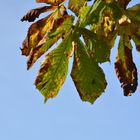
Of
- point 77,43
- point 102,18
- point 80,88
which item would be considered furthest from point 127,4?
point 80,88

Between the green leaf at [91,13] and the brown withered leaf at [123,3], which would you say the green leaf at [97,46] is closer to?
the green leaf at [91,13]

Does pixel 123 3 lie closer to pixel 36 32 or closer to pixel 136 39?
pixel 136 39

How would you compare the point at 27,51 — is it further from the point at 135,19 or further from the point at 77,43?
the point at 135,19

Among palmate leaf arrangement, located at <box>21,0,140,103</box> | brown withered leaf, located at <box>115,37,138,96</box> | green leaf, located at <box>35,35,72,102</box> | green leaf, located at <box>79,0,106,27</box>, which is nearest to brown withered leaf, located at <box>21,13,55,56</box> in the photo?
palmate leaf arrangement, located at <box>21,0,140,103</box>

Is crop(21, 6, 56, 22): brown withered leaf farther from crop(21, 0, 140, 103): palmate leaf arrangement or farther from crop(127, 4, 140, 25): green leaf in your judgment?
crop(127, 4, 140, 25): green leaf

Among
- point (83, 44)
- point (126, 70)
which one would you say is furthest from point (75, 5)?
point (126, 70)

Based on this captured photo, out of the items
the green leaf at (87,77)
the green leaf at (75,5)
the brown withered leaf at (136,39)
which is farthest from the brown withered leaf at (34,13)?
the brown withered leaf at (136,39)
